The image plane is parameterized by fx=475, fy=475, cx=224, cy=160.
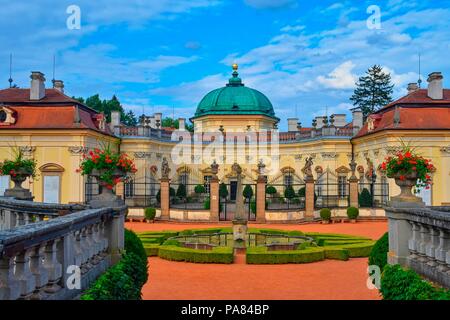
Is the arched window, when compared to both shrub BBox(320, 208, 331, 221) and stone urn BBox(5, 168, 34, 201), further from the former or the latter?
stone urn BBox(5, 168, 34, 201)

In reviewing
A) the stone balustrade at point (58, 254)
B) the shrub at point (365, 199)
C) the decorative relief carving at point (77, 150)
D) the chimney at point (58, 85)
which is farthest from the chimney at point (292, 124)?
the stone balustrade at point (58, 254)

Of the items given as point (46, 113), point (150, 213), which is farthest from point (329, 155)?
point (46, 113)

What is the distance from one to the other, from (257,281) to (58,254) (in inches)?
304

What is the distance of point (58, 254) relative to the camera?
5449 millimetres

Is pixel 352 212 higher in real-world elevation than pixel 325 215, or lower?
higher

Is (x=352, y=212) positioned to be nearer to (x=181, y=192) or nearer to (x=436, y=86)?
(x=436, y=86)

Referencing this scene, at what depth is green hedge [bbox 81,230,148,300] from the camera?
6.11m

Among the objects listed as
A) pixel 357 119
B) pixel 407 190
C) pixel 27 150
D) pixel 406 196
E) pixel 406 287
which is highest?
pixel 357 119

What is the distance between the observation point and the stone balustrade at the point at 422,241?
20.6 feet

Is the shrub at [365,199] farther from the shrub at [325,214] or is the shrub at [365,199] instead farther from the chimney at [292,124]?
the chimney at [292,124]

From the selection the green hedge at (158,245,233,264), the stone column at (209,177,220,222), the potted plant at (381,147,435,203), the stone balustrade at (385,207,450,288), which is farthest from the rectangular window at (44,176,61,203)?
the stone balustrade at (385,207,450,288)
